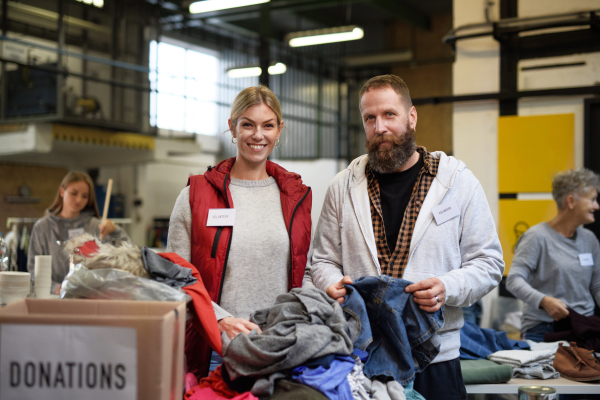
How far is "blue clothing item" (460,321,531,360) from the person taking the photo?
2820 millimetres

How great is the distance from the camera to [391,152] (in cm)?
189

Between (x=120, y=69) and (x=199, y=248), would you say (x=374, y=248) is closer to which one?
(x=199, y=248)

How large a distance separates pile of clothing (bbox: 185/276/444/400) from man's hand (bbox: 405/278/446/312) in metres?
0.03

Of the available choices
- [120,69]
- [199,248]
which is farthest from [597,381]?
[120,69]

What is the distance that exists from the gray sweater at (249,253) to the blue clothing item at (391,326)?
0.41 metres

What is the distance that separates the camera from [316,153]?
50.2 feet

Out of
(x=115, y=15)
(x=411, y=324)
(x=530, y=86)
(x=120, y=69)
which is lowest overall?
(x=411, y=324)

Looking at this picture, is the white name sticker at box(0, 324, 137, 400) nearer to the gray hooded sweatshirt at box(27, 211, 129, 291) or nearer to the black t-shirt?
the black t-shirt

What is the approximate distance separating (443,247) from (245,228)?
0.75 metres

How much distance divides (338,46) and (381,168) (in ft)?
45.8

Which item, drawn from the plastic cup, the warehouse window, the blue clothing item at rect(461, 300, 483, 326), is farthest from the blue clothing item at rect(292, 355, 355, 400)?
the warehouse window

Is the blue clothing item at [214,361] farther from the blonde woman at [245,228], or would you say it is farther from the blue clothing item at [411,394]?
the blue clothing item at [411,394]

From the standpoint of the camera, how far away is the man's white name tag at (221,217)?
77.4 inches

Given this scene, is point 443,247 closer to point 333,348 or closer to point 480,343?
point 333,348
